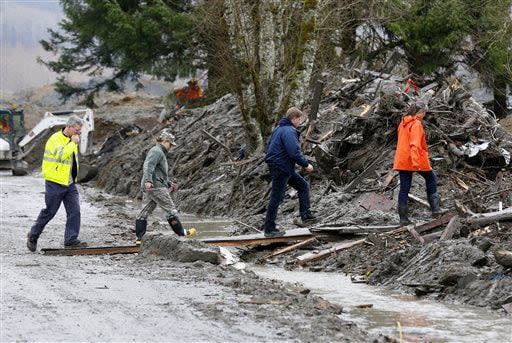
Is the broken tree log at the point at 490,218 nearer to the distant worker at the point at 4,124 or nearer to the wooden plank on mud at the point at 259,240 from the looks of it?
the wooden plank on mud at the point at 259,240

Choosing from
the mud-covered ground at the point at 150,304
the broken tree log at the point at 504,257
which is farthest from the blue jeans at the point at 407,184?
the broken tree log at the point at 504,257

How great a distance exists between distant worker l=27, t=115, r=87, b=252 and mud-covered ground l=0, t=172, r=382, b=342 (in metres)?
0.78

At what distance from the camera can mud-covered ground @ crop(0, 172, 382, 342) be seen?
7.52m

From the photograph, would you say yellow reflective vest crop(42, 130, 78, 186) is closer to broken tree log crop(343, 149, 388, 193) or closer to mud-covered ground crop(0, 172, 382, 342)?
mud-covered ground crop(0, 172, 382, 342)

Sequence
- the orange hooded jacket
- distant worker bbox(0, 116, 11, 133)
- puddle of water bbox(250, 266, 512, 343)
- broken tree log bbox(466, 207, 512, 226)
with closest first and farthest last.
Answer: puddle of water bbox(250, 266, 512, 343) → broken tree log bbox(466, 207, 512, 226) → the orange hooded jacket → distant worker bbox(0, 116, 11, 133)

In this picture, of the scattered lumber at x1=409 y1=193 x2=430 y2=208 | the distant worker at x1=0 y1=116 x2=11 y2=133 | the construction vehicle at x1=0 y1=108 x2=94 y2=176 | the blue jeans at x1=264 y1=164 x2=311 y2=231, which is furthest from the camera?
the distant worker at x1=0 y1=116 x2=11 y2=133

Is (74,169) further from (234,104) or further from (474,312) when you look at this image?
(234,104)

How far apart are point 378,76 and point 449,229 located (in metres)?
10.1

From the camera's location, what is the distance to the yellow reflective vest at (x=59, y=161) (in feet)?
45.9

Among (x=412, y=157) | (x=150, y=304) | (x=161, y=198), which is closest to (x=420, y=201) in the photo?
(x=412, y=157)

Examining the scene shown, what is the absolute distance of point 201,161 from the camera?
26.4 m

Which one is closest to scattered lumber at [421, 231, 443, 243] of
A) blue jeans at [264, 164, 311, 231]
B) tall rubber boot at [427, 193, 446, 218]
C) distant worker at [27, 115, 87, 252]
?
tall rubber boot at [427, 193, 446, 218]

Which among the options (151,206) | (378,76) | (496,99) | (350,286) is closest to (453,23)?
(496,99)

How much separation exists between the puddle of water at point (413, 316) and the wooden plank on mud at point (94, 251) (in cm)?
344
